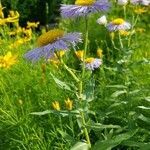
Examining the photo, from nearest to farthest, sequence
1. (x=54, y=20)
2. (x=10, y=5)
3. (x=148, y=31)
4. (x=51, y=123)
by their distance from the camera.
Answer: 1. (x=51, y=123)
2. (x=148, y=31)
3. (x=10, y=5)
4. (x=54, y=20)

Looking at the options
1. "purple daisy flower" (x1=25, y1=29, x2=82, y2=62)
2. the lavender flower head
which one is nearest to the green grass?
the lavender flower head

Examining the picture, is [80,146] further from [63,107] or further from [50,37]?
[63,107]

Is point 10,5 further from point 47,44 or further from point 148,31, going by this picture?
point 47,44

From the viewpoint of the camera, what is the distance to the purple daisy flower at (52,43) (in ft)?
7.88

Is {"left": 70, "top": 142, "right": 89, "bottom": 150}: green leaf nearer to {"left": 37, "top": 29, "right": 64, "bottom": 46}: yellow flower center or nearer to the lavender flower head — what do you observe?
{"left": 37, "top": 29, "right": 64, "bottom": 46}: yellow flower center

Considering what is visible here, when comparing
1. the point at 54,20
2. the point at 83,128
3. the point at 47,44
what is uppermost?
the point at 47,44

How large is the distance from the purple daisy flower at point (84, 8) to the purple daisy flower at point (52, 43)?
4.2 inches

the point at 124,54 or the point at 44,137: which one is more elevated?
the point at 124,54

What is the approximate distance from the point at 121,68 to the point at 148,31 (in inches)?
96.6

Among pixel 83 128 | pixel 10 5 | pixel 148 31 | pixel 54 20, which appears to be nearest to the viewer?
pixel 83 128

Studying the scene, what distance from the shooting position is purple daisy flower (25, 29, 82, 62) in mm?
2400

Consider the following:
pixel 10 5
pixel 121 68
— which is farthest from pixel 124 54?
pixel 10 5

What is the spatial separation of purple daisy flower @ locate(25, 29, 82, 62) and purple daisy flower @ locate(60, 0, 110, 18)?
0.35 ft

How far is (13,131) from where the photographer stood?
3.52 meters
